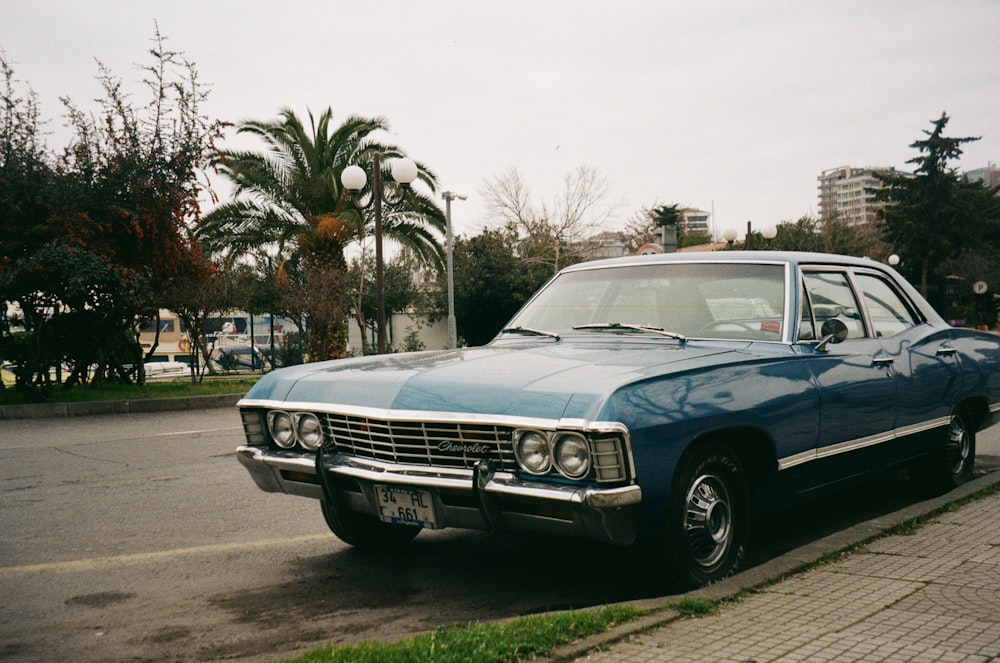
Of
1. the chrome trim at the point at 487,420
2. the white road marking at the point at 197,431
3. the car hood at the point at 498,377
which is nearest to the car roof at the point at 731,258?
the car hood at the point at 498,377

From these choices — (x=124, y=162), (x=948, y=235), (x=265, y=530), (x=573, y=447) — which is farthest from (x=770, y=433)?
(x=948, y=235)

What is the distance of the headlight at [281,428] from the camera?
16.1 ft

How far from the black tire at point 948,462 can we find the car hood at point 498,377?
2303 millimetres

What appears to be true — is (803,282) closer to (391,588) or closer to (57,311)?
(391,588)

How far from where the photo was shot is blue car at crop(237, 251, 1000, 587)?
395 cm

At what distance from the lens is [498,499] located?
4008 mm

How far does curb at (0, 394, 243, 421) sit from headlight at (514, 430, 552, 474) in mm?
13853

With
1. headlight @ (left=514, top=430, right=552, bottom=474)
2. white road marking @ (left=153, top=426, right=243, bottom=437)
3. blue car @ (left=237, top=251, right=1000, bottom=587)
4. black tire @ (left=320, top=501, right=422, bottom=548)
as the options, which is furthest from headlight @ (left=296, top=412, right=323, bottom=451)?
white road marking @ (left=153, top=426, right=243, bottom=437)

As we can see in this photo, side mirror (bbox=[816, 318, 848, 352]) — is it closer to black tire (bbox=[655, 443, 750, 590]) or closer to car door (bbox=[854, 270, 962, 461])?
car door (bbox=[854, 270, 962, 461])

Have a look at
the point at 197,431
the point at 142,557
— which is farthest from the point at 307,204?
the point at 142,557

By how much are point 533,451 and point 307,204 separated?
23.2m

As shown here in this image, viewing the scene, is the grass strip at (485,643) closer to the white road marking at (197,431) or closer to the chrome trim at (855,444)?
the chrome trim at (855,444)

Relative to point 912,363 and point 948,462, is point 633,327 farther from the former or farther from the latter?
point 948,462

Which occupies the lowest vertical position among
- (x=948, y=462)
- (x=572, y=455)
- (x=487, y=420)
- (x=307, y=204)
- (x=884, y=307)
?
(x=948, y=462)
